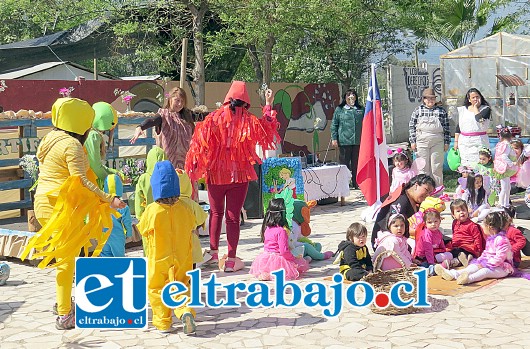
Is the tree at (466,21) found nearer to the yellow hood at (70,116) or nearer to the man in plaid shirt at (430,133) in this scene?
the man in plaid shirt at (430,133)

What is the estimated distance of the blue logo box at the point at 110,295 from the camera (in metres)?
5.50

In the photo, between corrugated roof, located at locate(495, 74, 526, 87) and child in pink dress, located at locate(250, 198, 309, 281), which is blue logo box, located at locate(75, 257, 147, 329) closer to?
child in pink dress, located at locate(250, 198, 309, 281)

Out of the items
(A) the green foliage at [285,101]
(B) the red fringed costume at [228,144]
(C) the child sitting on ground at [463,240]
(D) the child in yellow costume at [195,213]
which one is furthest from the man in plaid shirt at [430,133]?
(D) the child in yellow costume at [195,213]

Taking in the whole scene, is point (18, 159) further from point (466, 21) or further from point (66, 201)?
point (466, 21)

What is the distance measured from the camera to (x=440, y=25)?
28234 millimetres

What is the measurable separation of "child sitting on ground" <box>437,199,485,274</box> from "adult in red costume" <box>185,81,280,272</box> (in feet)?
6.49

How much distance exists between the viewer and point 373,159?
929 centimetres

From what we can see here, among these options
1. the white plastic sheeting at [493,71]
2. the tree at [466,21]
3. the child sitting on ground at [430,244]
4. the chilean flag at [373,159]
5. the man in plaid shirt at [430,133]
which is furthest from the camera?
the tree at [466,21]

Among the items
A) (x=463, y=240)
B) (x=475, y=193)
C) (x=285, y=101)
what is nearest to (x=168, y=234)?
(x=463, y=240)

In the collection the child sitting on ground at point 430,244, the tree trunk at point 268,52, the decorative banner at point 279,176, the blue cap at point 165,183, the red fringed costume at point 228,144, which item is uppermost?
the tree trunk at point 268,52

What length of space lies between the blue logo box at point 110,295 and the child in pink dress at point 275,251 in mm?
1364

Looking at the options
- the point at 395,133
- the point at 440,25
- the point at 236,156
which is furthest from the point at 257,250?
the point at 440,25

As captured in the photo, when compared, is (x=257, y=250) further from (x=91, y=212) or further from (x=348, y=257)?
(x=91, y=212)

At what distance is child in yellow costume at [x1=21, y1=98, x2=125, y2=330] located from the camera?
522 cm
